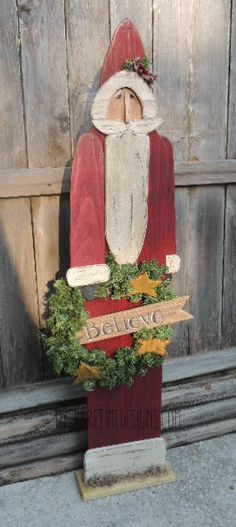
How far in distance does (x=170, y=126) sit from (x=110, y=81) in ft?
1.48

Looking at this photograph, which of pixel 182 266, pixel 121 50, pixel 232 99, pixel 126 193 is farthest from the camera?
pixel 182 266

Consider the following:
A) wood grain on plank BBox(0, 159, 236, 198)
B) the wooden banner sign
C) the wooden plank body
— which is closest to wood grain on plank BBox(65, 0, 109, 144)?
wood grain on plank BBox(0, 159, 236, 198)

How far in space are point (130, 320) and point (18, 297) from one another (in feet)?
1.38

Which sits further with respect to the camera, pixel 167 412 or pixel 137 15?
pixel 167 412

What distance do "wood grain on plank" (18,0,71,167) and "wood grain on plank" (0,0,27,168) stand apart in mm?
22

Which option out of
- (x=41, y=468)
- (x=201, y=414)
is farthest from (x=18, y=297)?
(x=201, y=414)

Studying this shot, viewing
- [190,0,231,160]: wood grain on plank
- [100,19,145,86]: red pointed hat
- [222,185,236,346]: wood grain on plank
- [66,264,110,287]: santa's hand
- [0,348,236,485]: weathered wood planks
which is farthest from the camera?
[222,185,236,346]: wood grain on plank

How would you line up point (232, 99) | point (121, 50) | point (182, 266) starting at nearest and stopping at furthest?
point (121, 50)
point (232, 99)
point (182, 266)

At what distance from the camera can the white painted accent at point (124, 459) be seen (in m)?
1.76

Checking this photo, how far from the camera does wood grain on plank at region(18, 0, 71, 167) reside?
1.57m

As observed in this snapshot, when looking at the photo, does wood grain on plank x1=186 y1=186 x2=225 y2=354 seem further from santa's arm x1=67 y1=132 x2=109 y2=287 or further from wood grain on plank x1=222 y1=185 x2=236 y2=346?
santa's arm x1=67 y1=132 x2=109 y2=287

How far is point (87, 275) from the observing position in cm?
153

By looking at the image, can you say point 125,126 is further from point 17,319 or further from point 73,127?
point 17,319

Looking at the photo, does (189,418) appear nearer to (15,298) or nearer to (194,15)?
(15,298)
